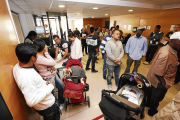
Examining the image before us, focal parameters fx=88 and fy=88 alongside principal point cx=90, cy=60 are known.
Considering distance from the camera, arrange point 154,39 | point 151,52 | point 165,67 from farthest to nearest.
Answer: point 151,52, point 154,39, point 165,67

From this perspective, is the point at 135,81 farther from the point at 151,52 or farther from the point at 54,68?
the point at 151,52

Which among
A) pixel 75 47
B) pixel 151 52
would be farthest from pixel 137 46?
pixel 151 52

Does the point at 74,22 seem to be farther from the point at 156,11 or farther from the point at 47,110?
the point at 47,110

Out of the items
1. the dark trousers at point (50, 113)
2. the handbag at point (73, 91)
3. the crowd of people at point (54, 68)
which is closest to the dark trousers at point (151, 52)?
the crowd of people at point (54, 68)

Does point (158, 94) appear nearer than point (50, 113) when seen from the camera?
No

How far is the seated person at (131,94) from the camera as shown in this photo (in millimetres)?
1522

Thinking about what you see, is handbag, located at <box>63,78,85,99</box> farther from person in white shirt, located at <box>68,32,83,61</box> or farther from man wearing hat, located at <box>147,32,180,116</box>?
man wearing hat, located at <box>147,32,180,116</box>

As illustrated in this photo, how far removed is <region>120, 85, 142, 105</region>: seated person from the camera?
1.52m

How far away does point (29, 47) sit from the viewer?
0.96m

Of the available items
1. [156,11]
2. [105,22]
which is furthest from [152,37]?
[105,22]

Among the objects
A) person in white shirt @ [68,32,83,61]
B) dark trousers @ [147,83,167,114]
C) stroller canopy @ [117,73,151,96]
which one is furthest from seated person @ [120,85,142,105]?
person in white shirt @ [68,32,83,61]

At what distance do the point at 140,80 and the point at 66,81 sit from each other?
4.40 feet

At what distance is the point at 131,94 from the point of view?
1.57 metres

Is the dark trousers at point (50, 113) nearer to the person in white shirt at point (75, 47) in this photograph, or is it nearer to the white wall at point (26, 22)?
the person in white shirt at point (75, 47)
